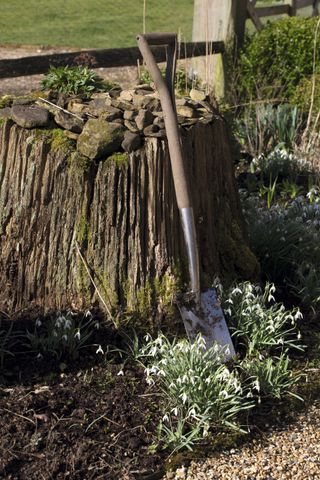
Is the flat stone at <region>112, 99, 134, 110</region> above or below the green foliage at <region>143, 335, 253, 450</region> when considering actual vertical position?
above

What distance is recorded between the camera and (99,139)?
3791mm

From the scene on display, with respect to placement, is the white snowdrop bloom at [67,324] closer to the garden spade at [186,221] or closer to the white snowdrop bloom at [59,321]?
the white snowdrop bloom at [59,321]

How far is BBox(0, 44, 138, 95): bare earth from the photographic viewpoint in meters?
10.8

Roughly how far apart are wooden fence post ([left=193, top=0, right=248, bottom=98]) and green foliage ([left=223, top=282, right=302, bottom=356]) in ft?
15.5

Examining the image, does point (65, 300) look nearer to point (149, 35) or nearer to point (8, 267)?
point (8, 267)

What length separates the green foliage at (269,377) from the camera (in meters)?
3.64

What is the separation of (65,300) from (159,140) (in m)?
0.93

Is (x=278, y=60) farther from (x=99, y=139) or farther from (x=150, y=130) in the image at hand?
(x=99, y=139)

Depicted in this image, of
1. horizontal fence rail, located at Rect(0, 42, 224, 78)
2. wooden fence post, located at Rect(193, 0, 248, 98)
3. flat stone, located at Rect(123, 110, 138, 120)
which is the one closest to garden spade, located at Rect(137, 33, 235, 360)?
flat stone, located at Rect(123, 110, 138, 120)

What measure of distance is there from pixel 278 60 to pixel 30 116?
5.17 meters

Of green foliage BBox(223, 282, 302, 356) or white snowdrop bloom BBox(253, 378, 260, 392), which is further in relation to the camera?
green foliage BBox(223, 282, 302, 356)

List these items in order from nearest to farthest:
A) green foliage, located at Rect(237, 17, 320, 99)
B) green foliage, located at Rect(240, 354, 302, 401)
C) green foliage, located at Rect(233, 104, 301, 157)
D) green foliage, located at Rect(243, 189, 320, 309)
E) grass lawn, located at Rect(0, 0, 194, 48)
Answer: green foliage, located at Rect(240, 354, 302, 401), green foliage, located at Rect(243, 189, 320, 309), green foliage, located at Rect(233, 104, 301, 157), green foliage, located at Rect(237, 17, 320, 99), grass lawn, located at Rect(0, 0, 194, 48)

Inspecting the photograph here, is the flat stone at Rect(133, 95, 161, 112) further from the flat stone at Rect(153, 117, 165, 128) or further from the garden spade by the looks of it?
the garden spade

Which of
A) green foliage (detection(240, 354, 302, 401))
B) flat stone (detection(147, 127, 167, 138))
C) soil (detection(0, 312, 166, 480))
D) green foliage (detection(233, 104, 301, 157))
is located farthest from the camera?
green foliage (detection(233, 104, 301, 157))
